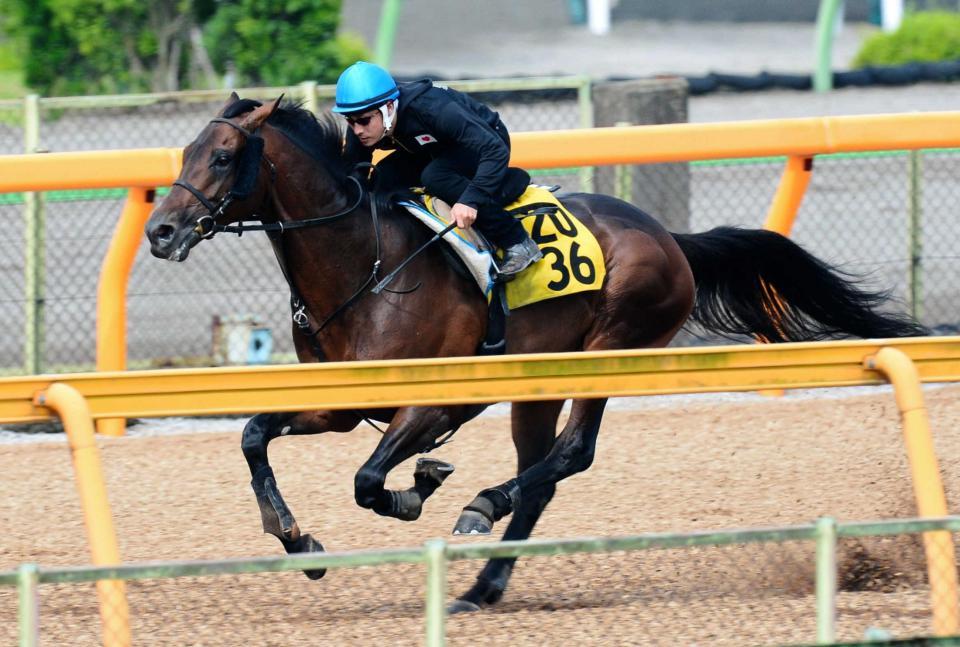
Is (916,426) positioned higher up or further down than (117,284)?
further down

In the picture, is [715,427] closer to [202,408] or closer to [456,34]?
[202,408]

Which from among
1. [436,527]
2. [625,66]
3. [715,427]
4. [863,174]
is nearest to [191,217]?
[436,527]

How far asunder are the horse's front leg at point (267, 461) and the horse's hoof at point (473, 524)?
Result: 47 centimetres

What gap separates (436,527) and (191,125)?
706cm

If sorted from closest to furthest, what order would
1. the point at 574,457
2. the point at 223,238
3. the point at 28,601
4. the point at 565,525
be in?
1. the point at 28,601
2. the point at 574,457
3. the point at 565,525
4. the point at 223,238

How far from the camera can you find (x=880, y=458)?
21.6 feet

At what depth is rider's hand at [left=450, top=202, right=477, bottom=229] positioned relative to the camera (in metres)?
5.07

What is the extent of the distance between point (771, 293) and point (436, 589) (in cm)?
314

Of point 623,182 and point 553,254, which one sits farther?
point 623,182

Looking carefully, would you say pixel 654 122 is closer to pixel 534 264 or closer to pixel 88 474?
pixel 534 264

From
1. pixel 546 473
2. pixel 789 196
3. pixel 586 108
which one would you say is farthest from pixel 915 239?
pixel 546 473

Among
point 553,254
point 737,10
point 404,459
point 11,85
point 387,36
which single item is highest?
point 737,10

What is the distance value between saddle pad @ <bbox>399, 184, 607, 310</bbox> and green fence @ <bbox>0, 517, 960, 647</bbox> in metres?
1.81

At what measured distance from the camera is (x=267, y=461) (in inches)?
201
